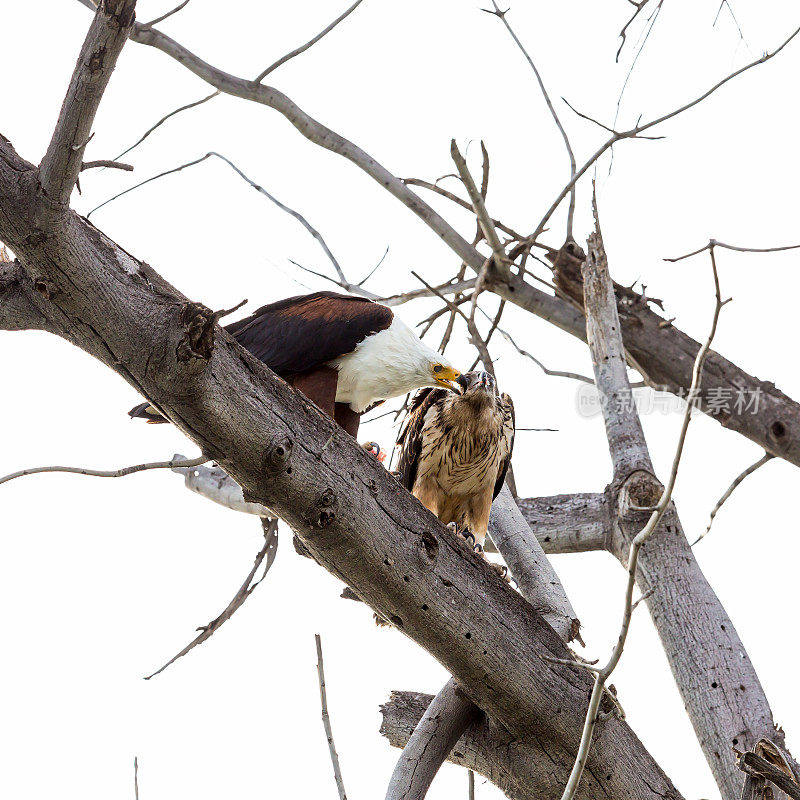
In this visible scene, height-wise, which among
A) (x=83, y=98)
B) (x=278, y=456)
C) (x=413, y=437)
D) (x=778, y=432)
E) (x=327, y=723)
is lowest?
(x=327, y=723)

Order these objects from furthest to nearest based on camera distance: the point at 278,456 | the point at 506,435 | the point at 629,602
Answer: the point at 506,435
the point at 278,456
the point at 629,602

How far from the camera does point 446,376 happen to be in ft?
14.7

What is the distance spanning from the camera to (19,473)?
2.41 metres

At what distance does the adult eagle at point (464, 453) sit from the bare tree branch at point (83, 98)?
2.66 metres

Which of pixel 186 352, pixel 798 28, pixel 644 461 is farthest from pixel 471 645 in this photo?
pixel 798 28

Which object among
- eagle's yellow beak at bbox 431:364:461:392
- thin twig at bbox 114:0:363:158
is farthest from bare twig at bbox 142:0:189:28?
eagle's yellow beak at bbox 431:364:461:392

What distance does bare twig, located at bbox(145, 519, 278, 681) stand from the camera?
418 cm

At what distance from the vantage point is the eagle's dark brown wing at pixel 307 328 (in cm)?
406

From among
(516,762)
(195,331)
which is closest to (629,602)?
(516,762)

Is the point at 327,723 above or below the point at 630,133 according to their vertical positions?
below

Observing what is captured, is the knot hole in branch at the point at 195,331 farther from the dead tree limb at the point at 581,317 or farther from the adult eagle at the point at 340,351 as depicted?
the dead tree limb at the point at 581,317

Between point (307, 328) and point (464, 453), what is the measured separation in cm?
102

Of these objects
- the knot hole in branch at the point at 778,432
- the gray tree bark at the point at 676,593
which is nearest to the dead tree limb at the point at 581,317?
the knot hole in branch at the point at 778,432

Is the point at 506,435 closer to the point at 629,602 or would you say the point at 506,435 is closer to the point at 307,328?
the point at 307,328
